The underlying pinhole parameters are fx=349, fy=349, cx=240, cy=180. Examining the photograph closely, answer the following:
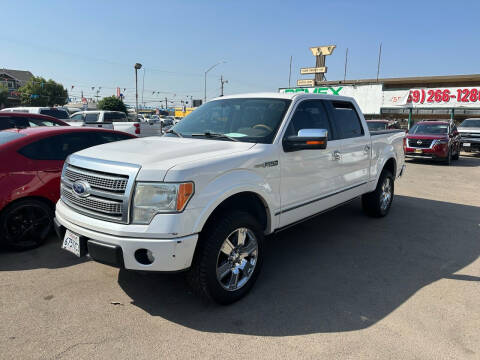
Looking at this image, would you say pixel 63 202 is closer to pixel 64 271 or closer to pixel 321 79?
pixel 64 271

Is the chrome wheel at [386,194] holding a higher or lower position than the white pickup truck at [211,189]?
lower

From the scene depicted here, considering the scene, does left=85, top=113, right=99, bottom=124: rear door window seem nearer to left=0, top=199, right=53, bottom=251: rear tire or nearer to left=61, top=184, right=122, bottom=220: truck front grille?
left=0, top=199, right=53, bottom=251: rear tire

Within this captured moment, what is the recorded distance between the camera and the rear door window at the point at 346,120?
183 inches

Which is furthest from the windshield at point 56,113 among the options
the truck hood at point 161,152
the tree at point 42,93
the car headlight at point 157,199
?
the tree at point 42,93

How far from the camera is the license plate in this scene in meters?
2.94

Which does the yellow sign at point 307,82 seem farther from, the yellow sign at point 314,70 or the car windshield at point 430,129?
the car windshield at point 430,129

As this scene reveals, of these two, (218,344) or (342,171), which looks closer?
(218,344)

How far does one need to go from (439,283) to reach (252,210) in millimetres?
2142

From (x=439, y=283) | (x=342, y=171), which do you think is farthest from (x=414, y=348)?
(x=342, y=171)

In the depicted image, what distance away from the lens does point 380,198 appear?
5.89m

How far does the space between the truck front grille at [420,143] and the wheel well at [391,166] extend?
8632mm

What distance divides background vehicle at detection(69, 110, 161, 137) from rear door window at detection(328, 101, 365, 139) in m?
8.72

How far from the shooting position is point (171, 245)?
2.63 m

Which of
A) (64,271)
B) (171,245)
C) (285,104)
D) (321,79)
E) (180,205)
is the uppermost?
(321,79)
